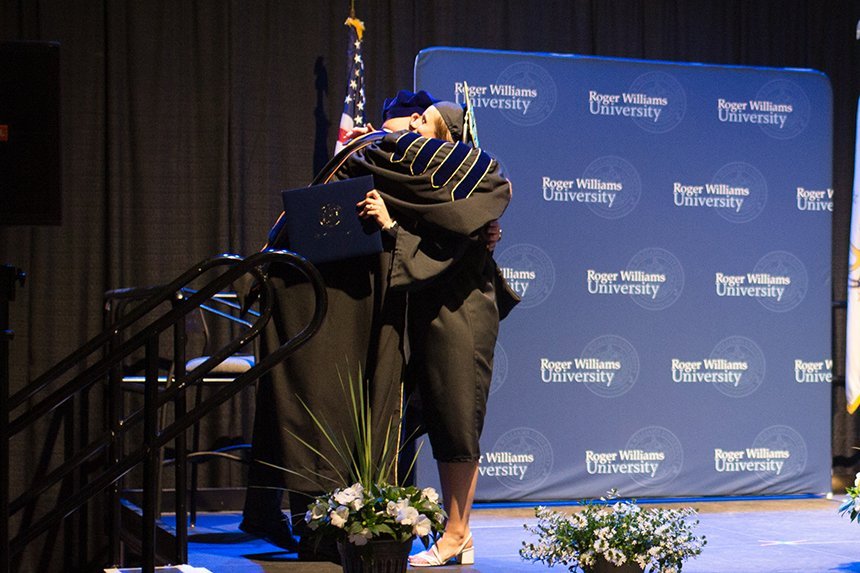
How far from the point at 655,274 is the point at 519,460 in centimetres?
124

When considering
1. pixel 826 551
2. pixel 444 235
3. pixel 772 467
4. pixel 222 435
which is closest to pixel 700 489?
pixel 772 467

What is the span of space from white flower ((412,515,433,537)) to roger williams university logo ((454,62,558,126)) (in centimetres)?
312

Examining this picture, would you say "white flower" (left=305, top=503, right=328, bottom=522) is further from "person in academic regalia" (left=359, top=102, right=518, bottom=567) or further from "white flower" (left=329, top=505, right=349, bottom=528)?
"person in academic regalia" (left=359, top=102, right=518, bottom=567)

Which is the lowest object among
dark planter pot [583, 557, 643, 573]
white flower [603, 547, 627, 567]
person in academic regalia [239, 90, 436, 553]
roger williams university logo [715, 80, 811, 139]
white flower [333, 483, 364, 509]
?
dark planter pot [583, 557, 643, 573]

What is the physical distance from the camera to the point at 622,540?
11.4 feet

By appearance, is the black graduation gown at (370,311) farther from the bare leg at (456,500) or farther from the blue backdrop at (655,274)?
the blue backdrop at (655,274)

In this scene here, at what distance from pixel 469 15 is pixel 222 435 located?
2702 millimetres

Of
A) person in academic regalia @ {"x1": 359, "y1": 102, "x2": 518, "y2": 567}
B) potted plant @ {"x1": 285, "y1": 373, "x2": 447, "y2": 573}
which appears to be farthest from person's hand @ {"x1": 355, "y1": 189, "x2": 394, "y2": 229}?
potted plant @ {"x1": 285, "y1": 373, "x2": 447, "y2": 573}

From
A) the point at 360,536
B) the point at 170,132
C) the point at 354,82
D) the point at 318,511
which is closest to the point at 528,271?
the point at 354,82

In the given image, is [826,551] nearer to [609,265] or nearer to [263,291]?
[609,265]

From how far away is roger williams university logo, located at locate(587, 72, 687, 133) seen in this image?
20.3ft

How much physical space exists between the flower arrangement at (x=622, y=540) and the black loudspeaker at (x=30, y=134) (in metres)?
1.84

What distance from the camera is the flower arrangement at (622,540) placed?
3.46m

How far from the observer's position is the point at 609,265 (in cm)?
615
